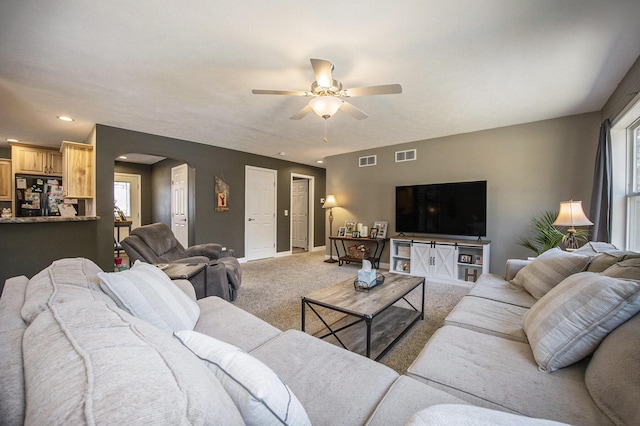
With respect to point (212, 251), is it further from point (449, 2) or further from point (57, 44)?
point (449, 2)

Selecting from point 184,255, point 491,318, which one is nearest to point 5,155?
point 184,255

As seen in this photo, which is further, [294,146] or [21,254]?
[294,146]

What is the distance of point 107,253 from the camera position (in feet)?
13.2

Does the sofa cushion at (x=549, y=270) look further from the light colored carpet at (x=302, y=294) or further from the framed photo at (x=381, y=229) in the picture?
the framed photo at (x=381, y=229)

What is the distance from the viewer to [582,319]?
1.14 meters

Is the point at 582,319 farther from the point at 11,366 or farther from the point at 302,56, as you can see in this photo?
the point at 302,56

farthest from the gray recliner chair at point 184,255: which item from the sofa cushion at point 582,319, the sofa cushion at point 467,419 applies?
the sofa cushion at point 582,319

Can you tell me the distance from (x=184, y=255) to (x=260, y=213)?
8.44 ft

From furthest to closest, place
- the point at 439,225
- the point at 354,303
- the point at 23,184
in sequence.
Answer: the point at 23,184 < the point at 439,225 < the point at 354,303

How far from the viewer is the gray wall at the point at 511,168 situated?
11.6 ft

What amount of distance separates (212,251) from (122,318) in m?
3.25

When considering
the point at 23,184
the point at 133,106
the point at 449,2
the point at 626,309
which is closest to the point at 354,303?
the point at 626,309

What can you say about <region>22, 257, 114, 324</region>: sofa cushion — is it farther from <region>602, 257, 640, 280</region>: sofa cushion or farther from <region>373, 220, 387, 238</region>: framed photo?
<region>373, 220, 387, 238</region>: framed photo

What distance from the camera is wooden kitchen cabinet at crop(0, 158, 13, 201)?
5.18 m
